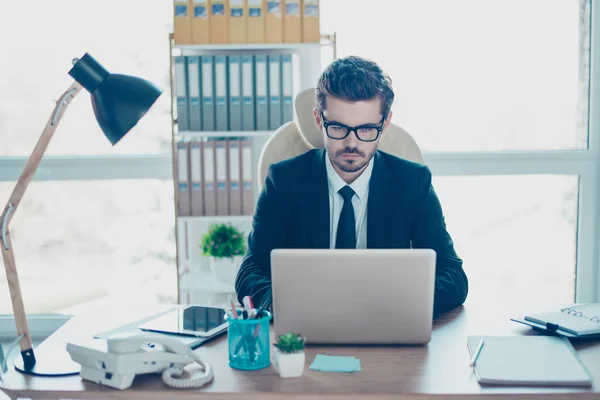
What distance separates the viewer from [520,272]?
3.52 m

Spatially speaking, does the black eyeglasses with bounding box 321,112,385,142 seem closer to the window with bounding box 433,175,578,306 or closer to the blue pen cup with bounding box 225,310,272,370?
the blue pen cup with bounding box 225,310,272,370

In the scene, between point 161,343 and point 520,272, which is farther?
point 520,272

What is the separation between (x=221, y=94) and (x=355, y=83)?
1.33m

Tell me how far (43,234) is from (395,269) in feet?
9.29

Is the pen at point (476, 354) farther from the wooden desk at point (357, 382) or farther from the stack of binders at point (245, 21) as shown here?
the stack of binders at point (245, 21)

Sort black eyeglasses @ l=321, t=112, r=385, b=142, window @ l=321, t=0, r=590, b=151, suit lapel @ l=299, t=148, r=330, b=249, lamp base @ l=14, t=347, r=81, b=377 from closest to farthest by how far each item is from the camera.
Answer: lamp base @ l=14, t=347, r=81, b=377 → black eyeglasses @ l=321, t=112, r=385, b=142 → suit lapel @ l=299, t=148, r=330, b=249 → window @ l=321, t=0, r=590, b=151

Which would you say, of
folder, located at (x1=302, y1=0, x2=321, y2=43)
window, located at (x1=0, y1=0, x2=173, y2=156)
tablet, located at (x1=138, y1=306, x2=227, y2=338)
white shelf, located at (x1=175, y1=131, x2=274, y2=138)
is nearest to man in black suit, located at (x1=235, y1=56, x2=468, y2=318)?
tablet, located at (x1=138, y1=306, x2=227, y2=338)

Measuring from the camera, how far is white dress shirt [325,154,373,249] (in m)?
1.87

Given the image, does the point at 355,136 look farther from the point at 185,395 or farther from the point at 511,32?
the point at 511,32

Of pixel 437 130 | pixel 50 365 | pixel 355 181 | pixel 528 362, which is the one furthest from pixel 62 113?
pixel 437 130

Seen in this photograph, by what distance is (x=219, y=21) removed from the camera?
300cm

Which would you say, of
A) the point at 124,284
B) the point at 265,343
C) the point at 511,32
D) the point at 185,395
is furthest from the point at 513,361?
the point at 124,284

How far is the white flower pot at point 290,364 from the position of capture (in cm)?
118

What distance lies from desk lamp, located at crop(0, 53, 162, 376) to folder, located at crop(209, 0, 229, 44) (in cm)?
176
